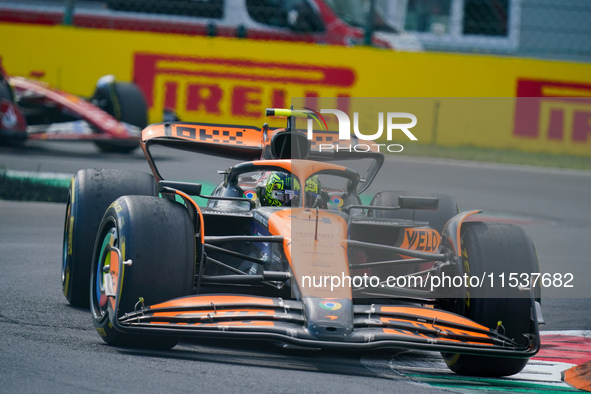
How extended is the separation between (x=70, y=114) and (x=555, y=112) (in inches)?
245

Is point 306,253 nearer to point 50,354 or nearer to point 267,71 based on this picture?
point 50,354

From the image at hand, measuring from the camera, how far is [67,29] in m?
13.7

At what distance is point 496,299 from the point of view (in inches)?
175

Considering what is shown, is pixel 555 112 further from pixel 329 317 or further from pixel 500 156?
pixel 329 317

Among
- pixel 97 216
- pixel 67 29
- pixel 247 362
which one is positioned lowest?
pixel 247 362

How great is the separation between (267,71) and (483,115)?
2918 millimetres

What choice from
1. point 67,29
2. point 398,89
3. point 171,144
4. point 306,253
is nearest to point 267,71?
point 398,89

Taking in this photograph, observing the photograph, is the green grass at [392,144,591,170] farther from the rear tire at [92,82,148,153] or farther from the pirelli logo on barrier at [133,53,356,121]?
the rear tire at [92,82,148,153]

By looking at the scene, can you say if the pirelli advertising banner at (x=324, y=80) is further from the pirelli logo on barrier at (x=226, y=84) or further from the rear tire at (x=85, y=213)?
the rear tire at (x=85, y=213)

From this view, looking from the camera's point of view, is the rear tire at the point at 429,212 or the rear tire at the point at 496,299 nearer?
the rear tire at the point at 496,299

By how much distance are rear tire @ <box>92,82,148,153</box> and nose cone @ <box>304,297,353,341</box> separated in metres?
7.58

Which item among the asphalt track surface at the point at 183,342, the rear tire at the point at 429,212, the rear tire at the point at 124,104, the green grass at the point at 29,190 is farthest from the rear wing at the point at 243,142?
the rear tire at the point at 124,104

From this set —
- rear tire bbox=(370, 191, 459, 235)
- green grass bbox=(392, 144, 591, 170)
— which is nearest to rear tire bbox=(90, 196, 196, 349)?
rear tire bbox=(370, 191, 459, 235)

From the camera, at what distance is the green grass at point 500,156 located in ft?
43.9
